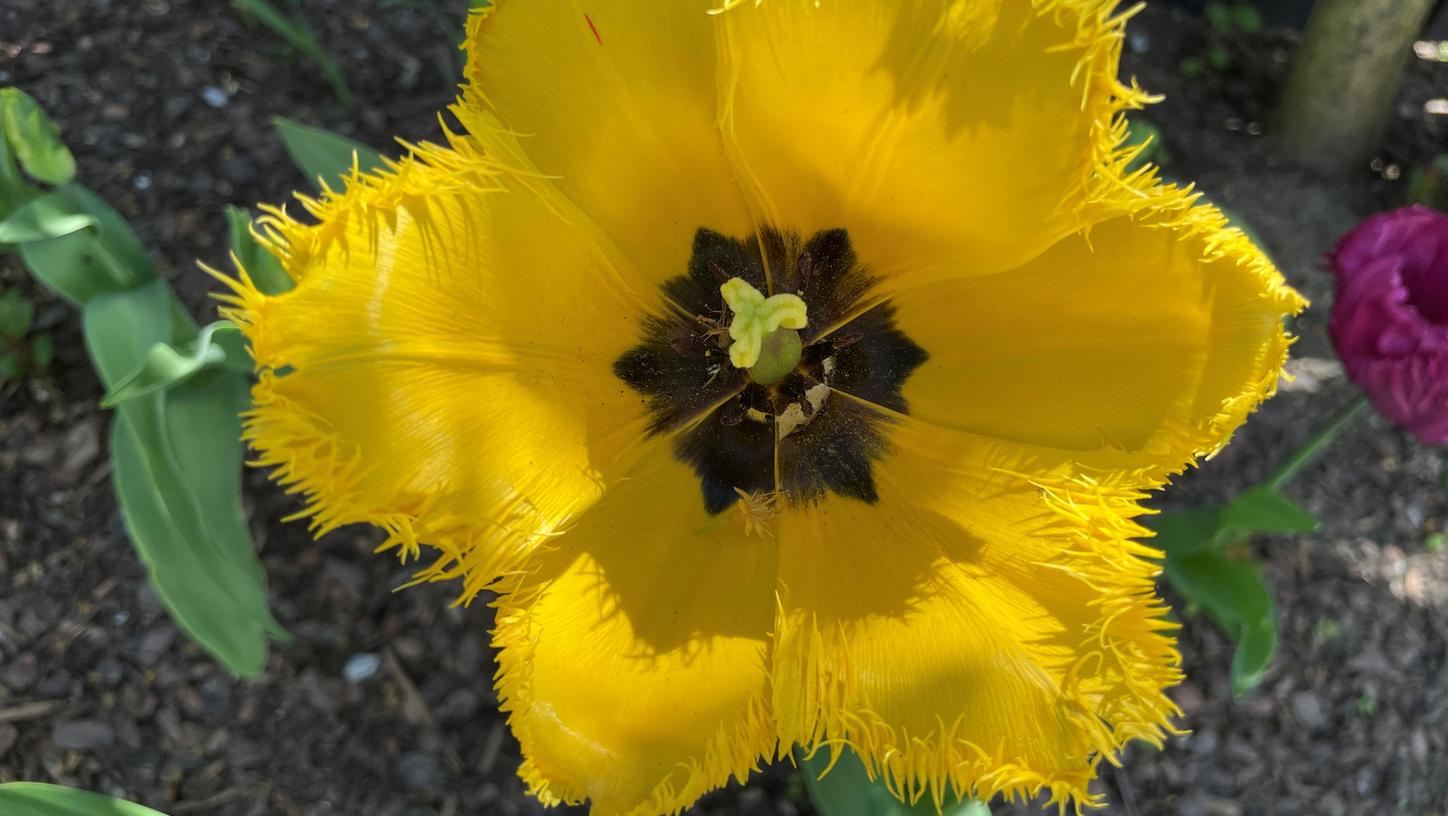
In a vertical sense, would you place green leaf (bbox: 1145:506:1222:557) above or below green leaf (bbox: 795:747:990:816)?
above

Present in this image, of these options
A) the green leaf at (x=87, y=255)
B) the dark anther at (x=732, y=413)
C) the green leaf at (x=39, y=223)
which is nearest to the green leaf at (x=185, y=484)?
the green leaf at (x=87, y=255)

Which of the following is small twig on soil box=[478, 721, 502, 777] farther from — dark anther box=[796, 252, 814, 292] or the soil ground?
dark anther box=[796, 252, 814, 292]

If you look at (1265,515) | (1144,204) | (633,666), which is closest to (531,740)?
(633,666)

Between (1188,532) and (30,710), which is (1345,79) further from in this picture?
(30,710)

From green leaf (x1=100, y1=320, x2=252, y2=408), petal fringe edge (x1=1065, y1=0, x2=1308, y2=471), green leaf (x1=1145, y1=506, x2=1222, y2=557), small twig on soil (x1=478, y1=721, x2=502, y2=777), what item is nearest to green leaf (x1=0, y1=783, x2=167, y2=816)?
green leaf (x1=100, y1=320, x2=252, y2=408)

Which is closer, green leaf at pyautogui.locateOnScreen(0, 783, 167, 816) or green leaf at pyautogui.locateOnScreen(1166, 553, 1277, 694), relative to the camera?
green leaf at pyautogui.locateOnScreen(0, 783, 167, 816)

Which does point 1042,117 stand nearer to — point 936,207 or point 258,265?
point 936,207

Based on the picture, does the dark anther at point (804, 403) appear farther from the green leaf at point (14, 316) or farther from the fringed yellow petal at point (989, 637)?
the green leaf at point (14, 316)
